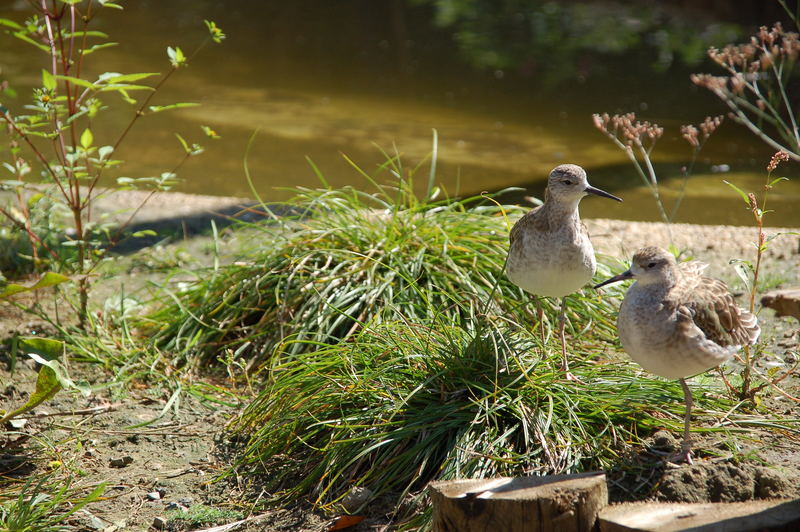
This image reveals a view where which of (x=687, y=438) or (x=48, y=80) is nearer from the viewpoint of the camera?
(x=687, y=438)

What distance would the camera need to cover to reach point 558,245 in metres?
3.46

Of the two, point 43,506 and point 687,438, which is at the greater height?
point 687,438

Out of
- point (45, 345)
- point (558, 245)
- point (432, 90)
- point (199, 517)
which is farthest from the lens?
point (432, 90)

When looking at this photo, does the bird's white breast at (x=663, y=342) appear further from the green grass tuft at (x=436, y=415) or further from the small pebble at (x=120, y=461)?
the small pebble at (x=120, y=461)

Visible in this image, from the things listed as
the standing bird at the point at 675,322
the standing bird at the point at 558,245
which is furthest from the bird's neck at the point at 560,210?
the standing bird at the point at 675,322

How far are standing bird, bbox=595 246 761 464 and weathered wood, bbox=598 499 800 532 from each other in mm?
482

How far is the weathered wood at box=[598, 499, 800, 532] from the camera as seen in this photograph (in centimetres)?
247

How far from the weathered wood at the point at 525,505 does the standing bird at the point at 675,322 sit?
0.49 meters

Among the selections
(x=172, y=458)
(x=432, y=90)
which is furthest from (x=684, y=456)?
(x=432, y=90)

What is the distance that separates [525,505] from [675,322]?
84 centimetres

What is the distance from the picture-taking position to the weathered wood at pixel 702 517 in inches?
97.1

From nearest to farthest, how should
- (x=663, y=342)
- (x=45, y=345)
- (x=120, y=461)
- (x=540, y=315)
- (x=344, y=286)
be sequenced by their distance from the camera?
1. (x=663, y=342)
2. (x=45, y=345)
3. (x=120, y=461)
4. (x=540, y=315)
5. (x=344, y=286)

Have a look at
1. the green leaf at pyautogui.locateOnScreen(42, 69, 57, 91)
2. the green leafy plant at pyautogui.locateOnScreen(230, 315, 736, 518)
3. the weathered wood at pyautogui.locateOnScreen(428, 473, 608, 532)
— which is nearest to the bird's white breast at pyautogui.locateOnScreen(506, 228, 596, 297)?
the green leafy plant at pyautogui.locateOnScreen(230, 315, 736, 518)

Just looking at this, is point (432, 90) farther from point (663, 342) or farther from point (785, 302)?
point (663, 342)
